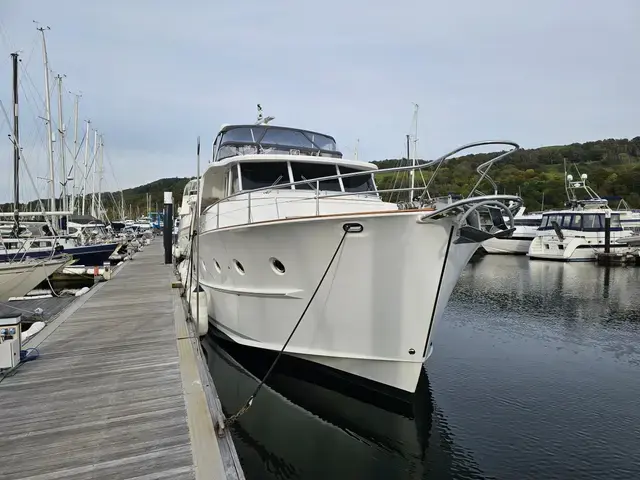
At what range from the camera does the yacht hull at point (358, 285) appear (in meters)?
5.30

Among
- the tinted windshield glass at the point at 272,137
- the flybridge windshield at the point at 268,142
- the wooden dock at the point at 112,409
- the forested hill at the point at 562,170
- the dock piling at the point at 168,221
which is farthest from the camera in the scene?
the forested hill at the point at 562,170

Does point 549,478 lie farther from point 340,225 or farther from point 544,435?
point 340,225

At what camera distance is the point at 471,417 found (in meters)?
6.01

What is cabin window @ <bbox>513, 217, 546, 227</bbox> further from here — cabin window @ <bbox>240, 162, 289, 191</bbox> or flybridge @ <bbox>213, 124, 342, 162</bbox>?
cabin window @ <bbox>240, 162, 289, 191</bbox>

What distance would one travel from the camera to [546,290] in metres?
17.3

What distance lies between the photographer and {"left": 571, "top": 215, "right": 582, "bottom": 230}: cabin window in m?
30.0

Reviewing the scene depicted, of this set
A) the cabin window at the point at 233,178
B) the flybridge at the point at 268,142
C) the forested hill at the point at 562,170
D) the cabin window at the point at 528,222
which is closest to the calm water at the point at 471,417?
the cabin window at the point at 233,178

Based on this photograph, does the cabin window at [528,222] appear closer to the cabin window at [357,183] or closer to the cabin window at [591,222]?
the cabin window at [591,222]

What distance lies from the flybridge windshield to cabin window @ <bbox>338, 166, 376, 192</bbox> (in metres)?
1.08

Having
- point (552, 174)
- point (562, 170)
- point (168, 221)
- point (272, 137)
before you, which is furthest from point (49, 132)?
point (562, 170)

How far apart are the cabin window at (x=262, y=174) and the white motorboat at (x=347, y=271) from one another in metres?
0.14

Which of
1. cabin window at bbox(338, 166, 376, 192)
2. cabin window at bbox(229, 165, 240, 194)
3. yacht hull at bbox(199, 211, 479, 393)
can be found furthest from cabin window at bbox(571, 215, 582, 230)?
cabin window at bbox(229, 165, 240, 194)

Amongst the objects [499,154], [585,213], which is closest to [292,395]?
[499,154]

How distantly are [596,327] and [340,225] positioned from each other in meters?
9.44
